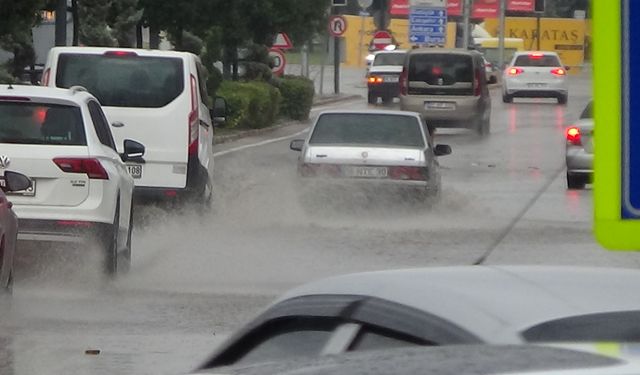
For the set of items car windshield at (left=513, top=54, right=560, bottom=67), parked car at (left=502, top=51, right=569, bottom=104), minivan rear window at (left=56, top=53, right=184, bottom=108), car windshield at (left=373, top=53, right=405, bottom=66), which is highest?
minivan rear window at (left=56, top=53, right=184, bottom=108)

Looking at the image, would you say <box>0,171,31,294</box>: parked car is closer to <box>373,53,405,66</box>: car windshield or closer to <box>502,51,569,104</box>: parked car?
<box>373,53,405,66</box>: car windshield

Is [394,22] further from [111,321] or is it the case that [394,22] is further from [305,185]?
[111,321]

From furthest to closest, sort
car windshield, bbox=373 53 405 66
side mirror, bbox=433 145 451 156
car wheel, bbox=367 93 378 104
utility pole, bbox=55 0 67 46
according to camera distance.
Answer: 1. car windshield, bbox=373 53 405 66
2. car wheel, bbox=367 93 378 104
3. utility pole, bbox=55 0 67 46
4. side mirror, bbox=433 145 451 156

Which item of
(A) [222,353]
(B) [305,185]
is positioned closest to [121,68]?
(B) [305,185]

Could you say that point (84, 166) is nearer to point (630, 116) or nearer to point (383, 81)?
point (630, 116)

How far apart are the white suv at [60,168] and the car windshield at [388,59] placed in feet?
130

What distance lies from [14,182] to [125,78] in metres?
5.61

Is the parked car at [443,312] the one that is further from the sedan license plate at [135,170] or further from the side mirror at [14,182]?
the sedan license plate at [135,170]

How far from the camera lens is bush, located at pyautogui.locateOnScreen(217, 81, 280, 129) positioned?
1404 inches

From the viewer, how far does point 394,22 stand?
9831 centimetres

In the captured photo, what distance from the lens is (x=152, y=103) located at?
1719 cm

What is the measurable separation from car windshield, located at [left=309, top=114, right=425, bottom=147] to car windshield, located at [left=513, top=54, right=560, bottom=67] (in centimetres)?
3362

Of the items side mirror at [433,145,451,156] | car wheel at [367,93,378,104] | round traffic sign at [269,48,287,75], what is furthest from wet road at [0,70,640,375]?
car wheel at [367,93,378,104]

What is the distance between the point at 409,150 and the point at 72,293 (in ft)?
24.5
